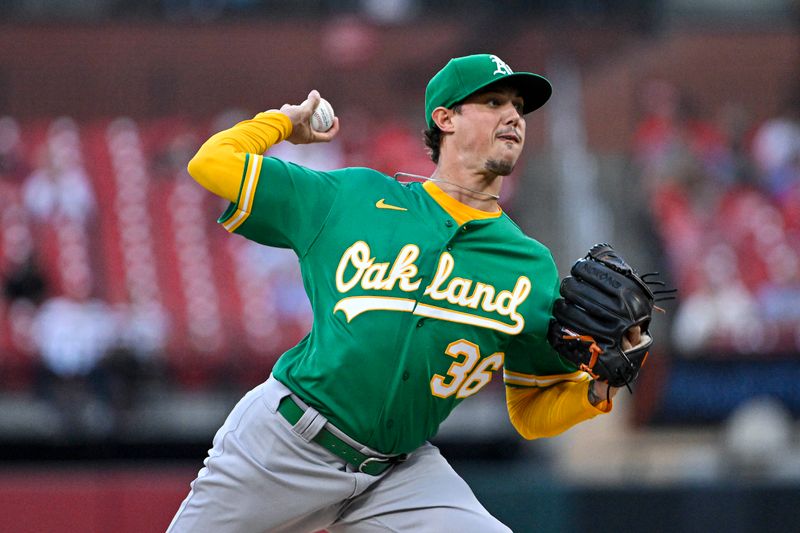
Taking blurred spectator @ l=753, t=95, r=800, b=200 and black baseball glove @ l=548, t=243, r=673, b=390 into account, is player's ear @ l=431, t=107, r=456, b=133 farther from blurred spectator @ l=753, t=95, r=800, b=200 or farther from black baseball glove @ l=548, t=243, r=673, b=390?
blurred spectator @ l=753, t=95, r=800, b=200

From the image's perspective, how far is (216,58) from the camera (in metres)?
13.5

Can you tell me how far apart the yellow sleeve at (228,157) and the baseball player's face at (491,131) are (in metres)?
0.65

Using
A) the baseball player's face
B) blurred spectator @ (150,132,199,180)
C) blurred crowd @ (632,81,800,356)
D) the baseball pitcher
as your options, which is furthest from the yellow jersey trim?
blurred spectator @ (150,132,199,180)

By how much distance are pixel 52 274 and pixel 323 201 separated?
298 inches

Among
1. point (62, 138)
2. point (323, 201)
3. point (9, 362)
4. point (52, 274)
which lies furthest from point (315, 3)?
point (323, 201)

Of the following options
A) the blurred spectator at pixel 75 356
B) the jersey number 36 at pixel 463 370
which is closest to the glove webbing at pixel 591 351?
the jersey number 36 at pixel 463 370

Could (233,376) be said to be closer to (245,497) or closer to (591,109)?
(591,109)

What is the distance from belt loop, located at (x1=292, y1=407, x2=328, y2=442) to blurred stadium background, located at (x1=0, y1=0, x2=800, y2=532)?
3.31m

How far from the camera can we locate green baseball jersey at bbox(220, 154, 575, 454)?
387cm

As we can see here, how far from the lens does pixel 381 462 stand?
3.95 m

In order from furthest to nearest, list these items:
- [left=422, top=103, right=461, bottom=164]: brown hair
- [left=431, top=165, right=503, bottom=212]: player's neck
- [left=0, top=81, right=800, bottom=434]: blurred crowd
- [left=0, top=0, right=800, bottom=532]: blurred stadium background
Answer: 1. [left=0, top=81, right=800, bottom=434]: blurred crowd
2. [left=0, top=0, right=800, bottom=532]: blurred stadium background
3. [left=422, top=103, right=461, bottom=164]: brown hair
4. [left=431, top=165, right=503, bottom=212]: player's neck

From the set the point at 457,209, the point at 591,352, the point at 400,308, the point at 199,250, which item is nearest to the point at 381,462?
the point at 400,308

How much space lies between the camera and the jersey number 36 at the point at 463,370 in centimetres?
391

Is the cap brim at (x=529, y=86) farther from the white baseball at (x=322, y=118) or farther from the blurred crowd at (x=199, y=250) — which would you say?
the blurred crowd at (x=199, y=250)
